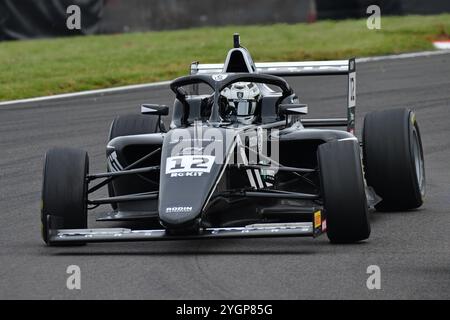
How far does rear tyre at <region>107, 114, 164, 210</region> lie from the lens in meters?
10.8

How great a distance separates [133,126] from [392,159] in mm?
2334

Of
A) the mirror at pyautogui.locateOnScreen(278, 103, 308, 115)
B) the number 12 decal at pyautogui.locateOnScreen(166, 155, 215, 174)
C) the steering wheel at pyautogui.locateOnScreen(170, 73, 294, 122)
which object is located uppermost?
the steering wheel at pyautogui.locateOnScreen(170, 73, 294, 122)

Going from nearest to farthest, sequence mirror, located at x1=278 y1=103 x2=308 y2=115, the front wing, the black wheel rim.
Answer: the front wing < mirror, located at x1=278 y1=103 x2=308 y2=115 < the black wheel rim

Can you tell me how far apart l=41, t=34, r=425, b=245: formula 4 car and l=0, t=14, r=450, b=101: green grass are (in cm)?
1045

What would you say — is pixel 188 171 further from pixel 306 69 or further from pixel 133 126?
pixel 306 69

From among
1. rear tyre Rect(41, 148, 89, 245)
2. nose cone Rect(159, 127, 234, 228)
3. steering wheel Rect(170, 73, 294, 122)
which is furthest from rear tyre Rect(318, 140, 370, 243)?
rear tyre Rect(41, 148, 89, 245)

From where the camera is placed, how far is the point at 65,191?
8992mm

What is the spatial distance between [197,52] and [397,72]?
487cm

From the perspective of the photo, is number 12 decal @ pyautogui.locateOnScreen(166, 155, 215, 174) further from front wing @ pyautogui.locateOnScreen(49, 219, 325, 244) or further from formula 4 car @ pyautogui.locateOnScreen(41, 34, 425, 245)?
front wing @ pyautogui.locateOnScreen(49, 219, 325, 244)

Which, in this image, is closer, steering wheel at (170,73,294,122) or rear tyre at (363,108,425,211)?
steering wheel at (170,73,294,122)

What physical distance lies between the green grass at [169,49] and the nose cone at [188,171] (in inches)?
454
